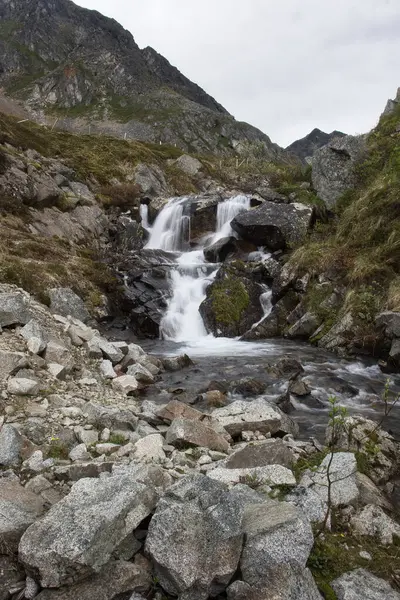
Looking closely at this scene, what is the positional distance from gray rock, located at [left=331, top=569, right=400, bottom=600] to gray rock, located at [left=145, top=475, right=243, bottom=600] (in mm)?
880

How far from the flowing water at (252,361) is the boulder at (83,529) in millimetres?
4858

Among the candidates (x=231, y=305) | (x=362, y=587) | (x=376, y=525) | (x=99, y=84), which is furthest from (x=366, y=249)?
(x=99, y=84)

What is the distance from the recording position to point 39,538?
124 inches

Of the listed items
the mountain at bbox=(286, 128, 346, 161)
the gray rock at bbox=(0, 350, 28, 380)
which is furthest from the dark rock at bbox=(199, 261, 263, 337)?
the mountain at bbox=(286, 128, 346, 161)

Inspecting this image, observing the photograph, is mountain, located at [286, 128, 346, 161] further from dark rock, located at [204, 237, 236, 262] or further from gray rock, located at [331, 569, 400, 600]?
gray rock, located at [331, 569, 400, 600]

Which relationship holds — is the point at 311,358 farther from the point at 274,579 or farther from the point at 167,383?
the point at 274,579

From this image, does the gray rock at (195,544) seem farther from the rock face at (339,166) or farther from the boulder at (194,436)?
the rock face at (339,166)

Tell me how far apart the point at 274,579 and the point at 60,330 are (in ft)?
27.3

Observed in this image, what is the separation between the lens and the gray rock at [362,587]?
10.6 ft

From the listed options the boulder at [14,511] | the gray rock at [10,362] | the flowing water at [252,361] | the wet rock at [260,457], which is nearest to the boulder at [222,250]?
the flowing water at [252,361]

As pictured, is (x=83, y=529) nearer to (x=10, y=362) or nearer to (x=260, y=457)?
(x=260, y=457)

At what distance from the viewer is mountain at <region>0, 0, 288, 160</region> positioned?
11475 cm

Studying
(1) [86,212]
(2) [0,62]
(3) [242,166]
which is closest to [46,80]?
(2) [0,62]

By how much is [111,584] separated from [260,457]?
8.49 feet
